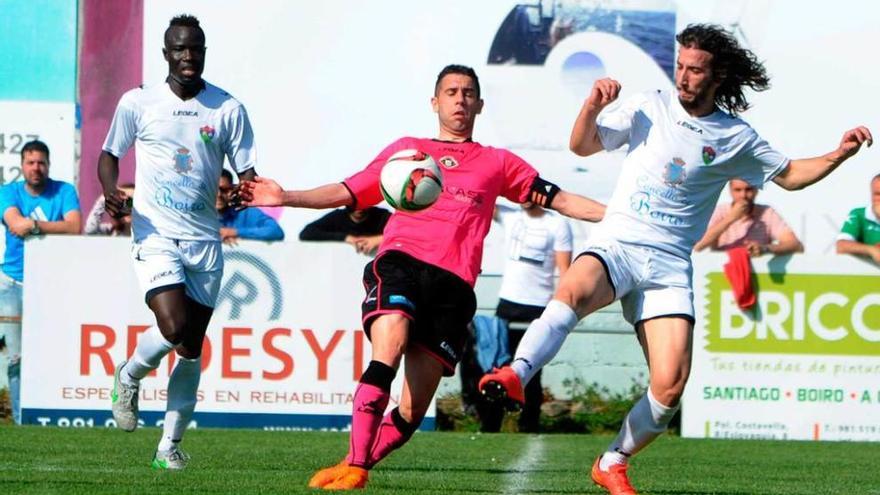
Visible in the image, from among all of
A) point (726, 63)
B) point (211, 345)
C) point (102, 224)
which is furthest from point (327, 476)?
point (102, 224)

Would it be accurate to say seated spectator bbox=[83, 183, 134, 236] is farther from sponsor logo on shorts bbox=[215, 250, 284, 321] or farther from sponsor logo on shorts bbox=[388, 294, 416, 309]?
sponsor logo on shorts bbox=[388, 294, 416, 309]

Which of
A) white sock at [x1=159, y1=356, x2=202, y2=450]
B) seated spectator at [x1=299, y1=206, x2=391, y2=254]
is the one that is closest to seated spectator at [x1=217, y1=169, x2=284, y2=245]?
seated spectator at [x1=299, y1=206, x2=391, y2=254]

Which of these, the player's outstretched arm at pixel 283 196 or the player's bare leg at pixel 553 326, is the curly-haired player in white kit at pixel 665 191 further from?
the player's outstretched arm at pixel 283 196

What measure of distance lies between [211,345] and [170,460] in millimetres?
4540

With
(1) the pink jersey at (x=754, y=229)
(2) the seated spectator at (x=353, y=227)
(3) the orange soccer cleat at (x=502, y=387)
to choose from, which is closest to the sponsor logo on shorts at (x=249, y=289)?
(2) the seated spectator at (x=353, y=227)

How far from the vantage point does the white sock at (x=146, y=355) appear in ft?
33.8

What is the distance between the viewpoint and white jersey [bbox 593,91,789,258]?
28.8ft

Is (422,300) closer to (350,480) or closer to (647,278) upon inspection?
(350,480)

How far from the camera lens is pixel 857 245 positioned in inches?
599

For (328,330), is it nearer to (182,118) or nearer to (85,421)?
(85,421)

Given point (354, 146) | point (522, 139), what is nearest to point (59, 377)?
point (354, 146)

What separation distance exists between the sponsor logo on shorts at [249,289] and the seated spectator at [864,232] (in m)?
4.84

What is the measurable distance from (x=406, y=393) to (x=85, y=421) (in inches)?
244

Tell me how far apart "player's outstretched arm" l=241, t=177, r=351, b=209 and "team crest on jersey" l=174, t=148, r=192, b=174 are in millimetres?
1691
